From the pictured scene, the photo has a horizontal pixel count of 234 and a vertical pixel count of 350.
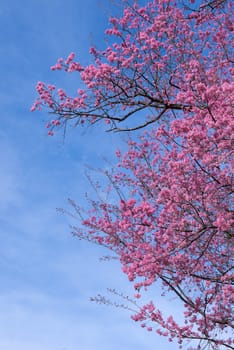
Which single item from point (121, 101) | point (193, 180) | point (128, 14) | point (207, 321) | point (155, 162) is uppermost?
point (128, 14)

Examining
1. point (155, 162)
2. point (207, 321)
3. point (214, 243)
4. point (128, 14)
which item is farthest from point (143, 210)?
point (128, 14)

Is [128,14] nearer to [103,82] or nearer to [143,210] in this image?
[103,82]

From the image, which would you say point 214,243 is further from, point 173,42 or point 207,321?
point 173,42

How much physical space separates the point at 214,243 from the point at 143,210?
6.58 ft

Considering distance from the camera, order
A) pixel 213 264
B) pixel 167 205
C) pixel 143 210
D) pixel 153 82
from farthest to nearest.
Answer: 1. pixel 213 264
2. pixel 153 82
3. pixel 143 210
4. pixel 167 205

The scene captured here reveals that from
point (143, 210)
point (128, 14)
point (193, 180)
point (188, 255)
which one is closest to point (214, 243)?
point (188, 255)

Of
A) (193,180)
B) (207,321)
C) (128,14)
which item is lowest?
(207,321)

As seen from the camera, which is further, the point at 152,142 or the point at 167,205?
the point at 152,142

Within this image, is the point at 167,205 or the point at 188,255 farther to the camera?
the point at 188,255

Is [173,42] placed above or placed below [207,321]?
above

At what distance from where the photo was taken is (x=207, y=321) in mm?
9297

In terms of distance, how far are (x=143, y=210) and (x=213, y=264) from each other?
219 cm

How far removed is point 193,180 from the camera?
711cm

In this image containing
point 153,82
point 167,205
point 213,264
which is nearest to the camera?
point 167,205
